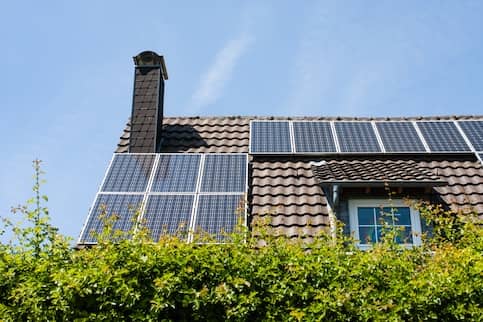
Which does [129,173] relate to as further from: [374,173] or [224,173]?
[374,173]

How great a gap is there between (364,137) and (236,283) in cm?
783

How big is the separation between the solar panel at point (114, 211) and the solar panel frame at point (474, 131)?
292 inches

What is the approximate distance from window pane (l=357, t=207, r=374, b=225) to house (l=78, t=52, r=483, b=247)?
0.02 metres

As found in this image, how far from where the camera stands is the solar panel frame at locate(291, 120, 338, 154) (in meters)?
12.6

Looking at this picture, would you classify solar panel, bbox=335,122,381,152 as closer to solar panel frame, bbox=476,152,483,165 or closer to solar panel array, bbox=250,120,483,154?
solar panel array, bbox=250,120,483,154

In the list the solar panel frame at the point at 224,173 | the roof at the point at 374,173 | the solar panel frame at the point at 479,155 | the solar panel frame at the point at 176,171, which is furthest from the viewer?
the solar panel frame at the point at 479,155

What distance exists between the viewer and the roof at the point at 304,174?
1056 cm

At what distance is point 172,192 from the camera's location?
1116 cm

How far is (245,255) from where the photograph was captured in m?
6.57

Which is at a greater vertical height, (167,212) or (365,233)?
(167,212)

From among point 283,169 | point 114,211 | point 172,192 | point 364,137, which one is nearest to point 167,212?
point 172,192

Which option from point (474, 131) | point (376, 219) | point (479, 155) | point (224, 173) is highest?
A: point (474, 131)

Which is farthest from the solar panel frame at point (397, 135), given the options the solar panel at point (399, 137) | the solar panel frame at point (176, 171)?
the solar panel frame at point (176, 171)

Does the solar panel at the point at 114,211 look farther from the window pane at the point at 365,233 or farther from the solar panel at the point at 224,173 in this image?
the window pane at the point at 365,233
